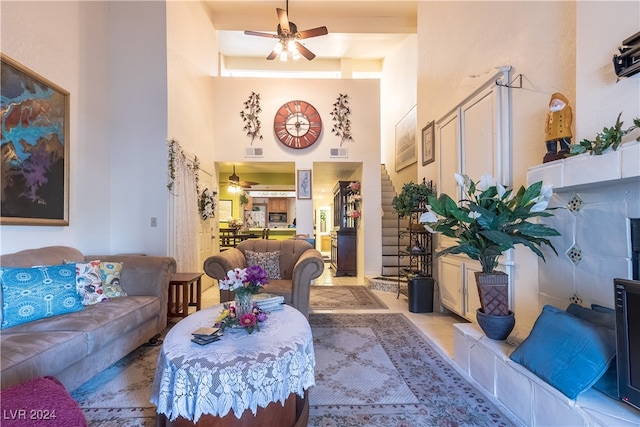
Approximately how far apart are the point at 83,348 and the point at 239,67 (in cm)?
804

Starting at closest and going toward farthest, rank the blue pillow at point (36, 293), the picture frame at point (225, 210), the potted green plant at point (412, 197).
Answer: the blue pillow at point (36, 293), the potted green plant at point (412, 197), the picture frame at point (225, 210)

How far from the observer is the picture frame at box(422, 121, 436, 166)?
3943 mm

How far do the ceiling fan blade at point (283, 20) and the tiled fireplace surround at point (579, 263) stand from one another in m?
3.85

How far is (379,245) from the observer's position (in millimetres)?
5707

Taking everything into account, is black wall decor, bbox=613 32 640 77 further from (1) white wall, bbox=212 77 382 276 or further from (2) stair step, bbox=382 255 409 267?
(2) stair step, bbox=382 255 409 267

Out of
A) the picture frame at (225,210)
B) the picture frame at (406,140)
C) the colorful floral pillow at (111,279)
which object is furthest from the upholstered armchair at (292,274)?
the picture frame at (225,210)

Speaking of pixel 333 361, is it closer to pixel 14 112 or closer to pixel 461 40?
pixel 14 112

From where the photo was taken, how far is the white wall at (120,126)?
10.6 ft

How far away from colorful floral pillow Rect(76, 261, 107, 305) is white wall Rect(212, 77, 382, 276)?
3.71m

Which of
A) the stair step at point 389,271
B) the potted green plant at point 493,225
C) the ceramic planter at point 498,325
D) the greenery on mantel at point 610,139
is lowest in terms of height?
the stair step at point 389,271

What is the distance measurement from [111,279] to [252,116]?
4172mm

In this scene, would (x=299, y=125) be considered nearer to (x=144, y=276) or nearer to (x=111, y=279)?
(x=144, y=276)

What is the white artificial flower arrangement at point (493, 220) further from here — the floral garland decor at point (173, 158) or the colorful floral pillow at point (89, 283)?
the floral garland decor at point (173, 158)

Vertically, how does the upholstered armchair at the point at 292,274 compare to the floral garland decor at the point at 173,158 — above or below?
below
